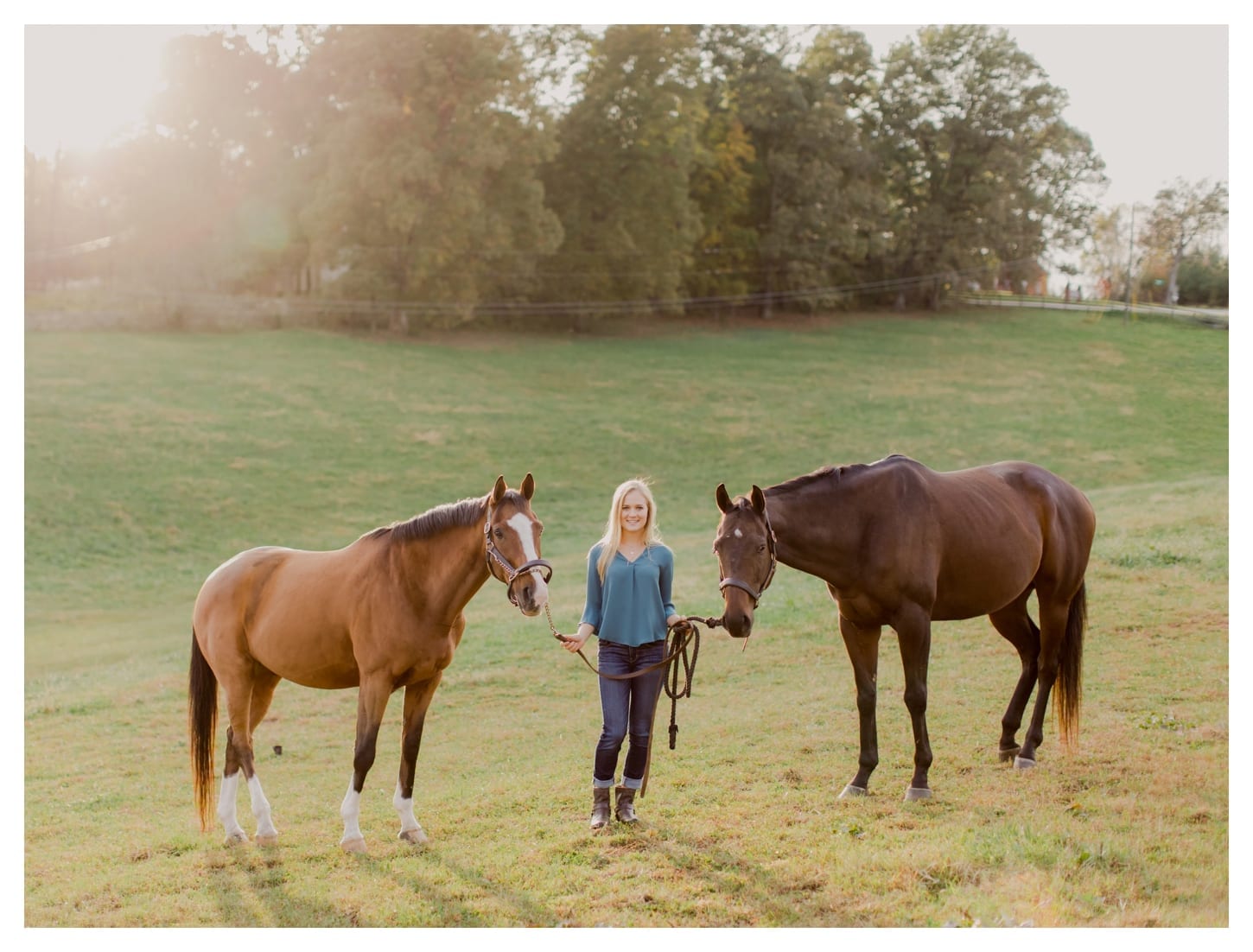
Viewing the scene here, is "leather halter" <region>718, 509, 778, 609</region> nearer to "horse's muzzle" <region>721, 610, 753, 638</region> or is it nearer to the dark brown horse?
the dark brown horse

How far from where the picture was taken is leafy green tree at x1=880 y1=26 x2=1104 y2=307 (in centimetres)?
4684

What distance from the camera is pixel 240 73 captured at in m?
38.2

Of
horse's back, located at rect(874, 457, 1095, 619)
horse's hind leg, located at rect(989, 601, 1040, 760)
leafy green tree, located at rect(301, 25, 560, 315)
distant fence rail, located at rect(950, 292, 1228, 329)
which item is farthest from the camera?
distant fence rail, located at rect(950, 292, 1228, 329)

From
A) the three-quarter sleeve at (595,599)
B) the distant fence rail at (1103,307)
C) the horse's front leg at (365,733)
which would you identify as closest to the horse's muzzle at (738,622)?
the three-quarter sleeve at (595,599)

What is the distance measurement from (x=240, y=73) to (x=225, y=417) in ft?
52.4

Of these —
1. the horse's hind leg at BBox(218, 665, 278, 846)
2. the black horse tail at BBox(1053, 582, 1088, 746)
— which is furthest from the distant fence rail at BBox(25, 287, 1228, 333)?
the black horse tail at BBox(1053, 582, 1088, 746)

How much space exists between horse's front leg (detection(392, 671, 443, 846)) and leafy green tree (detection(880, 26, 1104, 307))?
4557 cm

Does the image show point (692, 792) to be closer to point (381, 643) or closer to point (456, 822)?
point (456, 822)

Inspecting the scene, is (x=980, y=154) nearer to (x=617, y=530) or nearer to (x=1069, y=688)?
(x=1069, y=688)

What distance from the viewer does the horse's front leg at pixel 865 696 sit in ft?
21.3

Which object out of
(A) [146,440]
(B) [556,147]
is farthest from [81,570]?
(B) [556,147]

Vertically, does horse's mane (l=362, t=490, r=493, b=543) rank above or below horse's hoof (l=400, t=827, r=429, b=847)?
above

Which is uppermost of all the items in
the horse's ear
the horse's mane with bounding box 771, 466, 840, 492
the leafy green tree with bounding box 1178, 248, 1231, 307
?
the leafy green tree with bounding box 1178, 248, 1231, 307

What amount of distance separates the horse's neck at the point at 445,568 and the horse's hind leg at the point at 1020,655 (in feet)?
12.7
